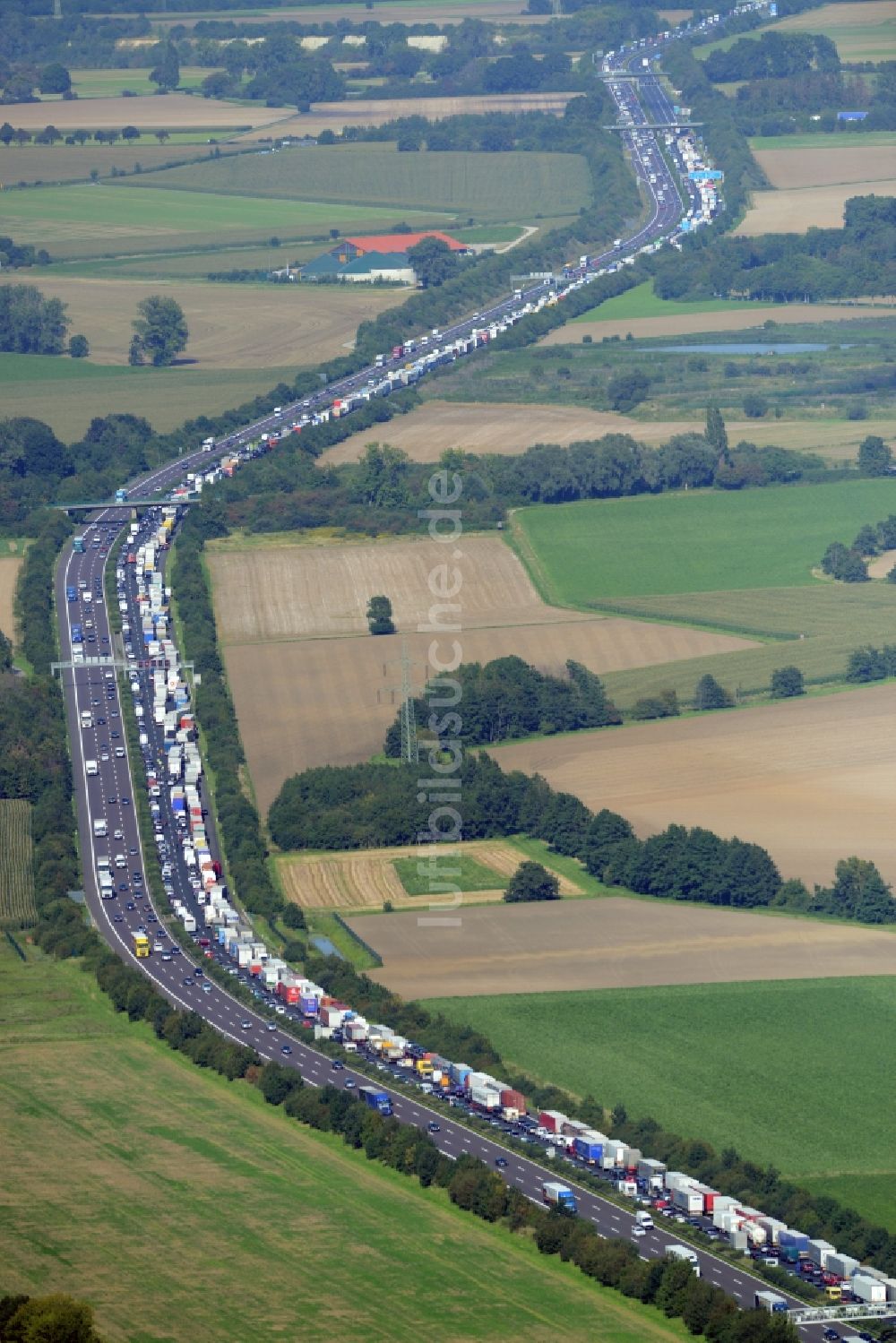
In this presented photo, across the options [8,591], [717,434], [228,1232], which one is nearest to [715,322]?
[717,434]

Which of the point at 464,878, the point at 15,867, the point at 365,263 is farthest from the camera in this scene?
the point at 365,263

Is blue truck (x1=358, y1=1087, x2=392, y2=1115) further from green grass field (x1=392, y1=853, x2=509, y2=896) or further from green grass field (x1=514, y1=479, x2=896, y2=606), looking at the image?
green grass field (x1=514, y1=479, x2=896, y2=606)

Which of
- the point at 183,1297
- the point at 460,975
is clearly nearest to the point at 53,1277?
the point at 183,1297

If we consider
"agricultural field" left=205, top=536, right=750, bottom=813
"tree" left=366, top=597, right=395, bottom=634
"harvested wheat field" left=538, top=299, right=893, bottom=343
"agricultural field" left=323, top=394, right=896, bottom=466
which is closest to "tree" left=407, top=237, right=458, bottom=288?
"harvested wheat field" left=538, top=299, right=893, bottom=343

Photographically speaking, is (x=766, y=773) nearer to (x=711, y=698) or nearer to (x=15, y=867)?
(x=711, y=698)

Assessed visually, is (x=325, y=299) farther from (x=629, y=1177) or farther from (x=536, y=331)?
(x=629, y=1177)

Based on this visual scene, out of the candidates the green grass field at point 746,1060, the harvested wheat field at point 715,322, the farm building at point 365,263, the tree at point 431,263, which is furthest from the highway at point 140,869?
the farm building at point 365,263
